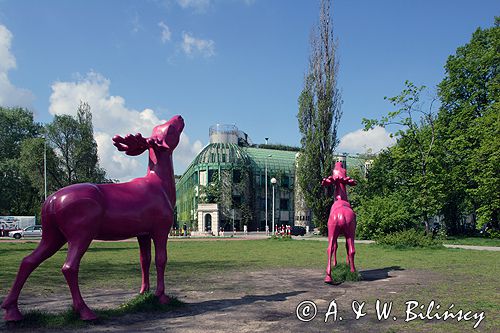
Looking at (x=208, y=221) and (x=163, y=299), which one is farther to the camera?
(x=208, y=221)

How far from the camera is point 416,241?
893 inches

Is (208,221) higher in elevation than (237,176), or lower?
lower

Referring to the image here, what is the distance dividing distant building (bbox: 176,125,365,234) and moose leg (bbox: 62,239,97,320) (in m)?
51.8

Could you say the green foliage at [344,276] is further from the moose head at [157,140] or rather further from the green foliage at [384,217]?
the green foliage at [384,217]

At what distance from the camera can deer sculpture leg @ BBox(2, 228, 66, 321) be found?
20.5 ft

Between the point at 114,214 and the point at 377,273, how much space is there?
8.69 meters

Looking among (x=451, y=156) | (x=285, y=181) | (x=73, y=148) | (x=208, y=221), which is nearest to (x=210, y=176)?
(x=208, y=221)

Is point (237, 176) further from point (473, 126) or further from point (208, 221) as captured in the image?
point (473, 126)

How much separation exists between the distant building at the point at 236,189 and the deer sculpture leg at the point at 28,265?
51624mm

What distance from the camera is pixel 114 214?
266 inches

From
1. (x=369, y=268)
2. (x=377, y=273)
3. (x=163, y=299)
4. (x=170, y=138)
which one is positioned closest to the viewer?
(x=163, y=299)

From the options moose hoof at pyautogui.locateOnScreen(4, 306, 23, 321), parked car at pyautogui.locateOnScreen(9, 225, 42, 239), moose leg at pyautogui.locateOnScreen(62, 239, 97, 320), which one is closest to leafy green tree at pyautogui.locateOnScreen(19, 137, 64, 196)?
parked car at pyautogui.locateOnScreen(9, 225, 42, 239)

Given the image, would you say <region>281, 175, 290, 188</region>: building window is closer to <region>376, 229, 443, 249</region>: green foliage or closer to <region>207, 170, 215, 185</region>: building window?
<region>207, 170, 215, 185</region>: building window

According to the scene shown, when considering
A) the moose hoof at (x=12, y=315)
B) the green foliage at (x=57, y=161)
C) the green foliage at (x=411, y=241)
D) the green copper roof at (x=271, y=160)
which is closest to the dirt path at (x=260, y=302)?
the moose hoof at (x=12, y=315)
